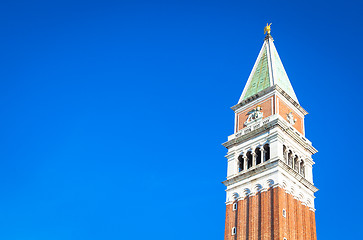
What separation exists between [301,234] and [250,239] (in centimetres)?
655

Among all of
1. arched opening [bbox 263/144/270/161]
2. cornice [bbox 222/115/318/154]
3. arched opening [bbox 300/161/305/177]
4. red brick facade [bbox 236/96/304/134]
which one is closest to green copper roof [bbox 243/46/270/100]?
red brick facade [bbox 236/96/304/134]

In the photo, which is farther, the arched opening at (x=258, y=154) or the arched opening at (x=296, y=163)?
the arched opening at (x=296, y=163)

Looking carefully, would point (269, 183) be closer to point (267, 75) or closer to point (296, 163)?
point (296, 163)

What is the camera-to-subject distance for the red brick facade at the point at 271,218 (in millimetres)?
57938

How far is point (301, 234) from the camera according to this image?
60.6 meters

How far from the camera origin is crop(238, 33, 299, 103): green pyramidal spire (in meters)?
74.1

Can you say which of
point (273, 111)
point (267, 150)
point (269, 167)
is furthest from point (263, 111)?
point (269, 167)

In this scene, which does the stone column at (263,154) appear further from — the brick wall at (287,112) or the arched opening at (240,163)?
the brick wall at (287,112)

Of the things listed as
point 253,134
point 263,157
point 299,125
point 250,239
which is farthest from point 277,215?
point 299,125

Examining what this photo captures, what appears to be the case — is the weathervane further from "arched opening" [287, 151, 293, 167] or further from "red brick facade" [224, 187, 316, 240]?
"red brick facade" [224, 187, 316, 240]

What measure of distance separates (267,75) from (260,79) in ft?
4.31

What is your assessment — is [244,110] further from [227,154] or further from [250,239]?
[250,239]

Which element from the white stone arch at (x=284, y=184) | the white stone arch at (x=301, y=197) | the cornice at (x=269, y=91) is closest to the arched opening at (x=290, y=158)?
the white stone arch at (x=301, y=197)

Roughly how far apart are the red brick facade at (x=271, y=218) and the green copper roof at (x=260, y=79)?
18245 millimetres
